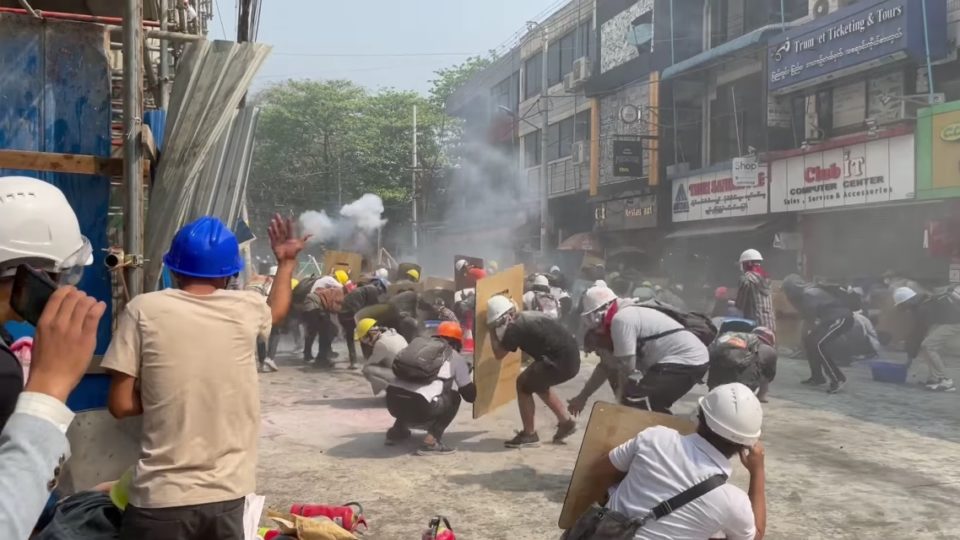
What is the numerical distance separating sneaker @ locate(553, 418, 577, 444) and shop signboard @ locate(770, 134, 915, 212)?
424 inches

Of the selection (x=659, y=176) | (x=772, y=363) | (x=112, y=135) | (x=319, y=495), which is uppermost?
(x=659, y=176)

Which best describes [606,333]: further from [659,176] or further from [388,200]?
[388,200]

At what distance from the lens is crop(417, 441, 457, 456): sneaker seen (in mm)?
6415

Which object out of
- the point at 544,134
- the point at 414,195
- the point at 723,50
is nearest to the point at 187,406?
the point at 723,50

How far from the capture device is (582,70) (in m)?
25.8

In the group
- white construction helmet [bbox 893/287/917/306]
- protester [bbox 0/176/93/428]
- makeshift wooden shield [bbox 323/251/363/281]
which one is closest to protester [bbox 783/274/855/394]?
white construction helmet [bbox 893/287/917/306]

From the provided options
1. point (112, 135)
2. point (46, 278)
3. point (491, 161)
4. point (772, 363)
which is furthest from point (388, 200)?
point (46, 278)

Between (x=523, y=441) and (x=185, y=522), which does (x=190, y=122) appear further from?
(x=523, y=441)

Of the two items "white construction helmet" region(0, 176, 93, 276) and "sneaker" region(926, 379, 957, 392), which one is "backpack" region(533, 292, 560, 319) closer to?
"sneaker" region(926, 379, 957, 392)

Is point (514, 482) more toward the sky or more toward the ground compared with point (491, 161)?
more toward the ground

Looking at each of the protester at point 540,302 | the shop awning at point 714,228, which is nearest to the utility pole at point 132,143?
the protester at point 540,302

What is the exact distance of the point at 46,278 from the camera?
4.79 feet

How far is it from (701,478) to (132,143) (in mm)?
3002

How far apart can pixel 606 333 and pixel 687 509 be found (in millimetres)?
3107
